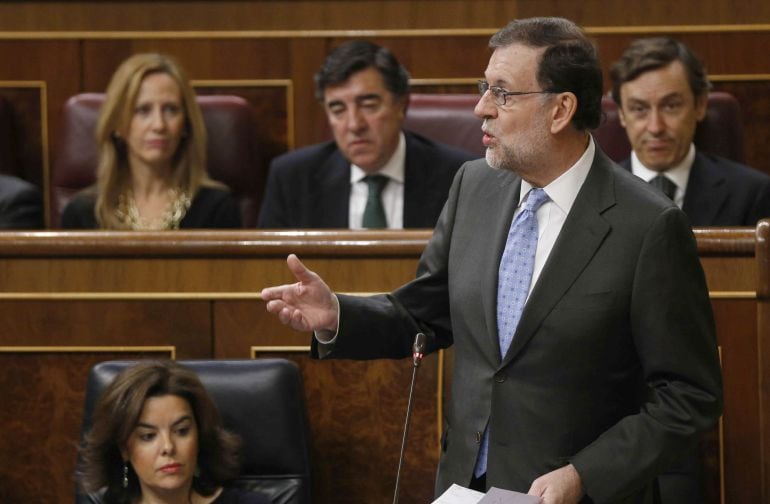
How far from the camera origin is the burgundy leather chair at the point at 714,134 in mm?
2031

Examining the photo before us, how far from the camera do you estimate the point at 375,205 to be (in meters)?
1.94

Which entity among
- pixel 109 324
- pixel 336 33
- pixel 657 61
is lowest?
pixel 109 324

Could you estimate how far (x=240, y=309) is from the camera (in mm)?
1473

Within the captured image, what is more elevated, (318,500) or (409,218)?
(409,218)

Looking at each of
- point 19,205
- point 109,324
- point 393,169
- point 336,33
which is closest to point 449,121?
point 393,169

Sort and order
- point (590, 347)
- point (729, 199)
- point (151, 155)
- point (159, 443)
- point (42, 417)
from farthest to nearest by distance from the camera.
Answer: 1. point (151, 155)
2. point (729, 199)
3. point (42, 417)
4. point (159, 443)
5. point (590, 347)

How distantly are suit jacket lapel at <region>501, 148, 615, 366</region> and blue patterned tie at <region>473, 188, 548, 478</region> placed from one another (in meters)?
0.02

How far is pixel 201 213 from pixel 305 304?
0.93 metres

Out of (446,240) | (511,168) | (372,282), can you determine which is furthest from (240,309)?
(511,168)

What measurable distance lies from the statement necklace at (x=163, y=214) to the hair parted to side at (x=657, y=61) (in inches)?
27.3

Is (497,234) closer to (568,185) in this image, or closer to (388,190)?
(568,185)

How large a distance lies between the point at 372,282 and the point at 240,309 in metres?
0.16

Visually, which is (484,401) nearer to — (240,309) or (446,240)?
(446,240)

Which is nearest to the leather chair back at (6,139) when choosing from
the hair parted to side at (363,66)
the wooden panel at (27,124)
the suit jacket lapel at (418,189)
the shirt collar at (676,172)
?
the wooden panel at (27,124)
